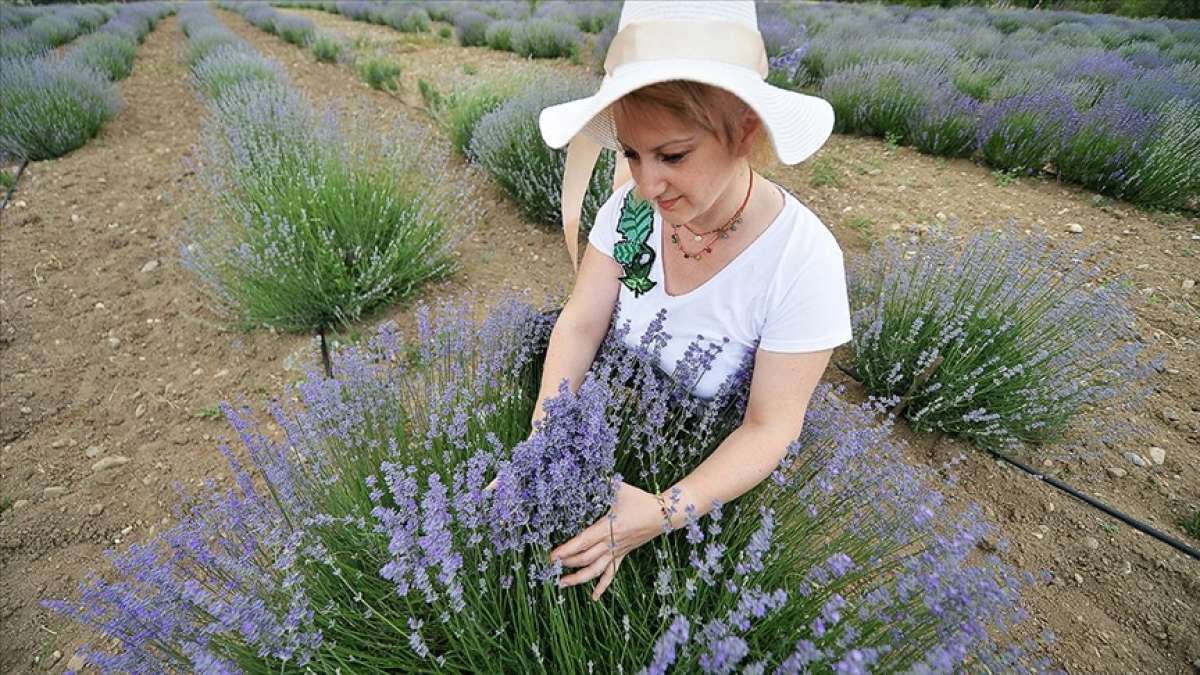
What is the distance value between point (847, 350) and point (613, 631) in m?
2.07

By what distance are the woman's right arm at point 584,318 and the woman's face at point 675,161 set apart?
1.32 ft

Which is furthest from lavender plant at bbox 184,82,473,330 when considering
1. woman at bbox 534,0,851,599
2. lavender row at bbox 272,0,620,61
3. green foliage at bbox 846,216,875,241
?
lavender row at bbox 272,0,620,61

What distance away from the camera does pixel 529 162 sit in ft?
12.5

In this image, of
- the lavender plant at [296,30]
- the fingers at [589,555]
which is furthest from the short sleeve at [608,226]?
the lavender plant at [296,30]

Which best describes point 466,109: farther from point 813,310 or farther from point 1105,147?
point 1105,147

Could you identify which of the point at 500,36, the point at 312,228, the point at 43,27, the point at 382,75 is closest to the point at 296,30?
the point at 43,27

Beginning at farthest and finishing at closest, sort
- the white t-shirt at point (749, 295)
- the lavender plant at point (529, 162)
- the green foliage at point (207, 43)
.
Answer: the green foliage at point (207, 43) → the lavender plant at point (529, 162) → the white t-shirt at point (749, 295)

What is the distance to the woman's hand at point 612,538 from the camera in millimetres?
1113

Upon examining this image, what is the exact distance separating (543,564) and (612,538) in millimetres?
135

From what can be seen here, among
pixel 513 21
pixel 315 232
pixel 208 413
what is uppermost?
pixel 315 232

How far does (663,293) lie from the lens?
5.17 feet

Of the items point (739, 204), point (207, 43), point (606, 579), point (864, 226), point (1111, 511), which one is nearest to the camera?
point (606, 579)

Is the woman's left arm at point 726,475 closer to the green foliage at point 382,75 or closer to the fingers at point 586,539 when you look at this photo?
the fingers at point 586,539

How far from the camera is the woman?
3.65 feet
